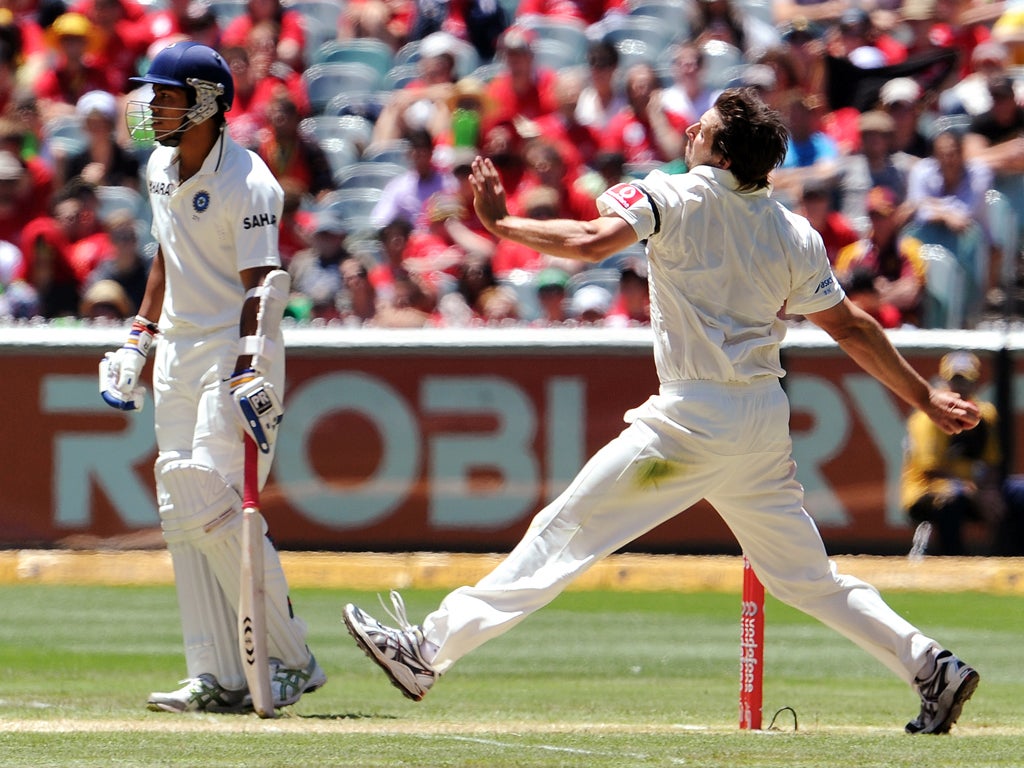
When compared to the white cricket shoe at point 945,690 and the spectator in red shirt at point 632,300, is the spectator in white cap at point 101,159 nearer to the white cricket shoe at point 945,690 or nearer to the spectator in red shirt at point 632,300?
the spectator in red shirt at point 632,300

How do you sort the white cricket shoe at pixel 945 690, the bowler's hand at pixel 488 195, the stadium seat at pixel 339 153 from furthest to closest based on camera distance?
the stadium seat at pixel 339 153 < the white cricket shoe at pixel 945 690 < the bowler's hand at pixel 488 195

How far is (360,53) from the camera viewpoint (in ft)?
59.6

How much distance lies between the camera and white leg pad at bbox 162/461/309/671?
752 centimetres

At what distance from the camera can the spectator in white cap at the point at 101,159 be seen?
1662 cm

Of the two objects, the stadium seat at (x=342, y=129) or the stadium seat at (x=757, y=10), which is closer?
the stadium seat at (x=342, y=129)

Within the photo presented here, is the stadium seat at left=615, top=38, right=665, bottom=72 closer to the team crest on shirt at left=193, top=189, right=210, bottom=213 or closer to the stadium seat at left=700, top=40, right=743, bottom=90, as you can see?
the stadium seat at left=700, top=40, right=743, bottom=90

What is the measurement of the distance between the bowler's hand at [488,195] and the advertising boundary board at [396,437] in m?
7.23

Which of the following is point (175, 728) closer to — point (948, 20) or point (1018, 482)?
point (1018, 482)

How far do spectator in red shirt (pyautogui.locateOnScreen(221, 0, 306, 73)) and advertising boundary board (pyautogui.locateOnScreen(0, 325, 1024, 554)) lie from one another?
17.9 feet

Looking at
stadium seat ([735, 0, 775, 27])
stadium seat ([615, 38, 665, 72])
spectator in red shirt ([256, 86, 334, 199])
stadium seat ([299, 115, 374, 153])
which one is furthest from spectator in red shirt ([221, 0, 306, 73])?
stadium seat ([735, 0, 775, 27])

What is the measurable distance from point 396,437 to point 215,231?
240 inches

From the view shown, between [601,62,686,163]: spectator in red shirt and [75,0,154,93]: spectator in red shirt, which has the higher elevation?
[75,0,154,93]: spectator in red shirt

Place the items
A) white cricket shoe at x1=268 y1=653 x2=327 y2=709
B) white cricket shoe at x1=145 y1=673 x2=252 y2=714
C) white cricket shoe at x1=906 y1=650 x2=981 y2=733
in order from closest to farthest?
white cricket shoe at x1=906 y1=650 x2=981 y2=733 < white cricket shoe at x1=145 y1=673 x2=252 y2=714 < white cricket shoe at x1=268 y1=653 x2=327 y2=709

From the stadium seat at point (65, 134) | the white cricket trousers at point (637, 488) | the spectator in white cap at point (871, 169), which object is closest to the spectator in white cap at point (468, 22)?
the stadium seat at point (65, 134)
